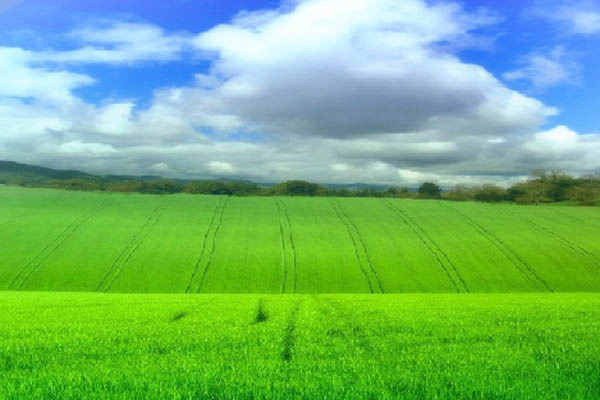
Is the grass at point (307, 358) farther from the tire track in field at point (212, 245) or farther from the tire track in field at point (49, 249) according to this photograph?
the tire track in field at point (49, 249)

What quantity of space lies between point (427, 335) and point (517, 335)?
2447mm

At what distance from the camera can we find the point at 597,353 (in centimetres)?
1116

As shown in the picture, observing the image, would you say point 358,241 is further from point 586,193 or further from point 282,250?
point 586,193

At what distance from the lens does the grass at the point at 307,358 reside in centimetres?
796

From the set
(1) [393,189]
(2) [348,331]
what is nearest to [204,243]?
(2) [348,331]

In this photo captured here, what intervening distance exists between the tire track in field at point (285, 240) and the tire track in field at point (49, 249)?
28969mm

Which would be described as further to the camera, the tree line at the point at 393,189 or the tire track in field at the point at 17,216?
the tree line at the point at 393,189

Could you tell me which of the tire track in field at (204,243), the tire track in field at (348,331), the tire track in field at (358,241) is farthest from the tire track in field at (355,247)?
the tire track in field at (348,331)

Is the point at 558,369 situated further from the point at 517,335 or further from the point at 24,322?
the point at 24,322

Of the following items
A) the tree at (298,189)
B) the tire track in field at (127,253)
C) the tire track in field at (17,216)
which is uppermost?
the tree at (298,189)

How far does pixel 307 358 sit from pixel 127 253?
192ft

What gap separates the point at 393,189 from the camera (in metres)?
152

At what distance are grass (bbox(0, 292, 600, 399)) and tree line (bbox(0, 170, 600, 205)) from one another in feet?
352

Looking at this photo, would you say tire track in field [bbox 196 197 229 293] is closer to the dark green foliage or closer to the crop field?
the crop field
